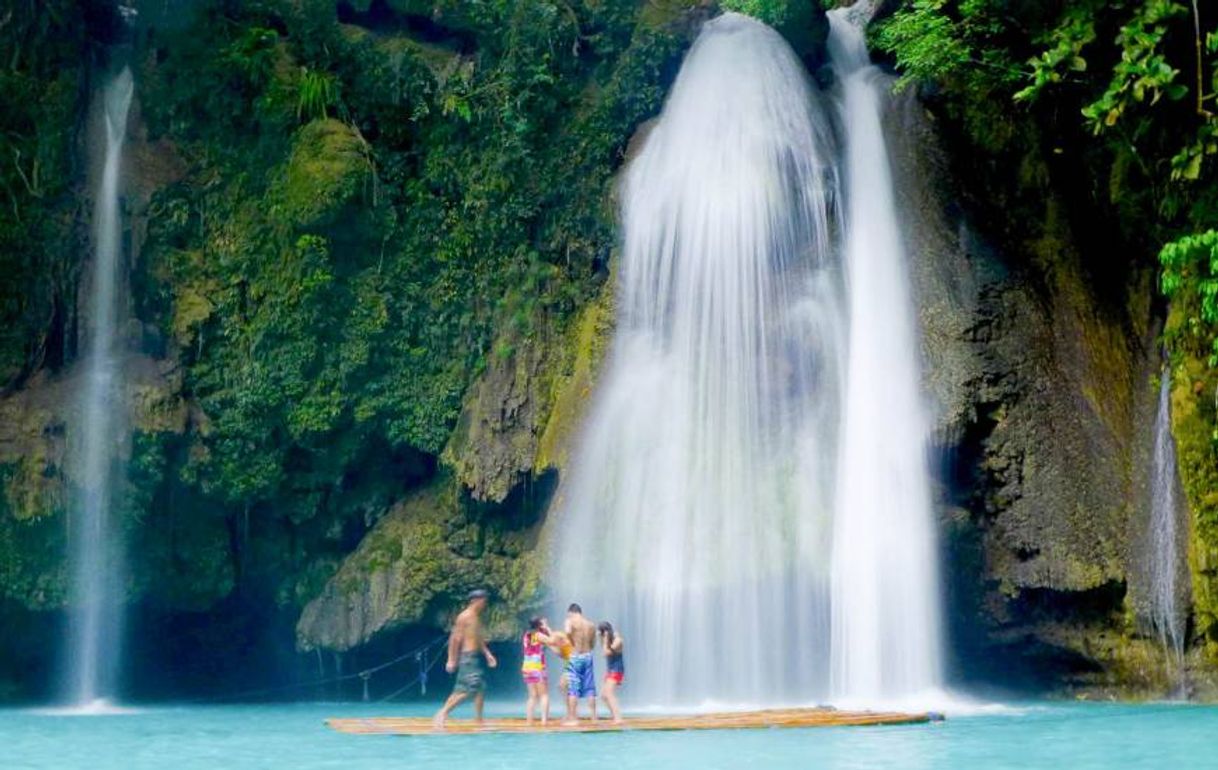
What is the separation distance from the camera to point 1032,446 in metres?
18.3

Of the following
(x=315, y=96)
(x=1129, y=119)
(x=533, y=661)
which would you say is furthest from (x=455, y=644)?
(x=315, y=96)

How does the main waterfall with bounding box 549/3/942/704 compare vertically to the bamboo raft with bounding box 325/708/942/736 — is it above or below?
above

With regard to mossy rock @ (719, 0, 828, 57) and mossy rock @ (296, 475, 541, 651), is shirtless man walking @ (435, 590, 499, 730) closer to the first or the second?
mossy rock @ (296, 475, 541, 651)

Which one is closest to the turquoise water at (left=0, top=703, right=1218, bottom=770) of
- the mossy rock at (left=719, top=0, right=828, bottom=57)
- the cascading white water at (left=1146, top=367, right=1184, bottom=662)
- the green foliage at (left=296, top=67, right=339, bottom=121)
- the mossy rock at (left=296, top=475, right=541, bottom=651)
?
the cascading white water at (left=1146, top=367, right=1184, bottom=662)

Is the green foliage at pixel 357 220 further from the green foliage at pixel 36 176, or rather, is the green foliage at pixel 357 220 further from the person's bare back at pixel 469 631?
the person's bare back at pixel 469 631

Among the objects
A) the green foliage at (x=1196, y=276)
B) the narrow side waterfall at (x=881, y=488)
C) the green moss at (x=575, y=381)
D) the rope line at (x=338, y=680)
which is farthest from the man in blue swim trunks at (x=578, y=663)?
the green foliage at (x=1196, y=276)

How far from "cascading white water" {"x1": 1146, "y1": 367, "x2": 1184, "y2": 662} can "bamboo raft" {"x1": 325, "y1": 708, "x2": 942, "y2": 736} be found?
4.50m

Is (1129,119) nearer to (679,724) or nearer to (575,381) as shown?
(575,381)

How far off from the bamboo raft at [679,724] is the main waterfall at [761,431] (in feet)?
10.2

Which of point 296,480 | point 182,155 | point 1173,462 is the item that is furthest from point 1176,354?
point 182,155

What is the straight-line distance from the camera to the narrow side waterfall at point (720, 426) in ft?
59.0

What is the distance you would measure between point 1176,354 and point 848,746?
755cm

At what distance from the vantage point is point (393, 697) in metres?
22.0

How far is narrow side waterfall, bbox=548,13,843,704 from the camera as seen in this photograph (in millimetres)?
17984
